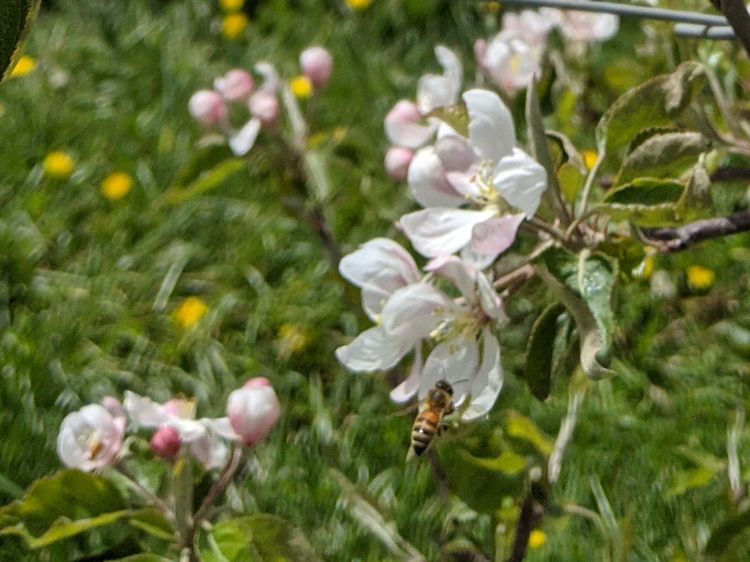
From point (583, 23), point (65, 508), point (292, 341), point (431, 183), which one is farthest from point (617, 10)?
point (292, 341)

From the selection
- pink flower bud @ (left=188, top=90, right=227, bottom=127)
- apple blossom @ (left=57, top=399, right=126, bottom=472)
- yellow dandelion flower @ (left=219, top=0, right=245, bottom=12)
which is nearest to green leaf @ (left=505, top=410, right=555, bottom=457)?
apple blossom @ (left=57, top=399, right=126, bottom=472)

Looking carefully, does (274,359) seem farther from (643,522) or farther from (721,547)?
(721,547)

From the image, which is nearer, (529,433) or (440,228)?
(440,228)

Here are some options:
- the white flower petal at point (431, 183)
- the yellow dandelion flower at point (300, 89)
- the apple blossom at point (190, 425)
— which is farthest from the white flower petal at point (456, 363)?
the yellow dandelion flower at point (300, 89)

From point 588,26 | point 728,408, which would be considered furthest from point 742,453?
point 588,26

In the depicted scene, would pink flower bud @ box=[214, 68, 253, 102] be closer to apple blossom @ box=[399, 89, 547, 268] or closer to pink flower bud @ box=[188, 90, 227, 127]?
pink flower bud @ box=[188, 90, 227, 127]

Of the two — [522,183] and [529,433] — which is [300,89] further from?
[522,183]
